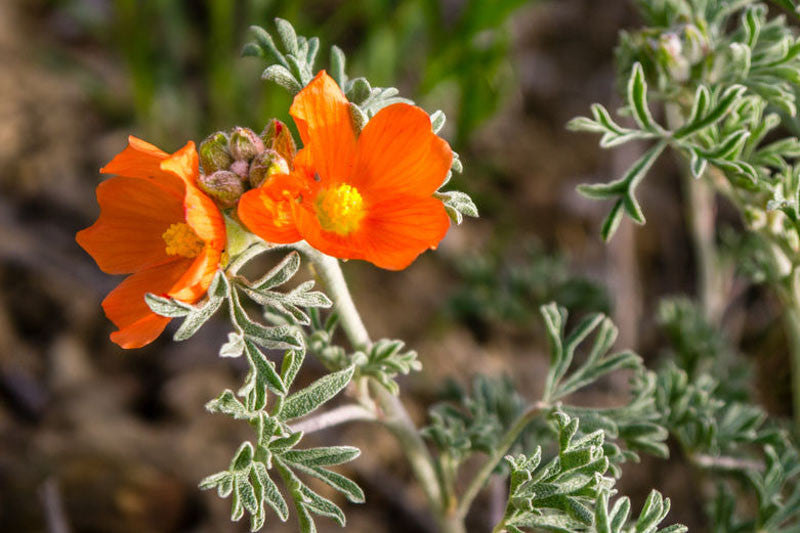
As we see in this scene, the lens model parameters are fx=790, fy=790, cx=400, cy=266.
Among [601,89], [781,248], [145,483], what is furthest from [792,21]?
[145,483]

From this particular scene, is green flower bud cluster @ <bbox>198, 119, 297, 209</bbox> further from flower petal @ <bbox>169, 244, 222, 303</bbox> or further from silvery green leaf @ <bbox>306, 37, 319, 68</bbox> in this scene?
silvery green leaf @ <bbox>306, 37, 319, 68</bbox>

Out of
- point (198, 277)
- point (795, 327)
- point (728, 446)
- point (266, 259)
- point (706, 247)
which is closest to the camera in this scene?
point (198, 277)

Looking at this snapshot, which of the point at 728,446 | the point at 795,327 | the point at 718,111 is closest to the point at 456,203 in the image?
the point at 718,111

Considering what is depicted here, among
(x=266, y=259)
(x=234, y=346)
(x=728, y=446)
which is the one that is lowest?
(x=266, y=259)

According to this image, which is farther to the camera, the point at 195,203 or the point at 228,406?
the point at 228,406

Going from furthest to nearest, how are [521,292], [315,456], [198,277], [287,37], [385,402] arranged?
[521,292] < [385,402] < [287,37] < [315,456] < [198,277]

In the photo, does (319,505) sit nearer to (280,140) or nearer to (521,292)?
(280,140)

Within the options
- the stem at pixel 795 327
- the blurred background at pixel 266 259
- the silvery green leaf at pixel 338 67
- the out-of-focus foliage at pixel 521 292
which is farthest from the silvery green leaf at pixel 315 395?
the out-of-focus foliage at pixel 521 292

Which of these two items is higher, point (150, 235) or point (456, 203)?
point (456, 203)
